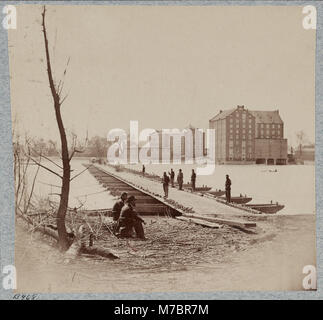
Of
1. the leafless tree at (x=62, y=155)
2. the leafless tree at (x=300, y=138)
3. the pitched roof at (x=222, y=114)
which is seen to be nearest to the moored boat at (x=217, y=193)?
the pitched roof at (x=222, y=114)

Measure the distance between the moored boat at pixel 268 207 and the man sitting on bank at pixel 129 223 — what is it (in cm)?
81

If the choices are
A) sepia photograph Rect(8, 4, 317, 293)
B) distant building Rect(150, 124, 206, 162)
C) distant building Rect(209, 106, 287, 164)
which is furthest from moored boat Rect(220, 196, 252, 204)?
distant building Rect(150, 124, 206, 162)

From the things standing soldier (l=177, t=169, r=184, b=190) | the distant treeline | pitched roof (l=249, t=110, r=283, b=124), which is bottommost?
standing soldier (l=177, t=169, r=184, b=190)

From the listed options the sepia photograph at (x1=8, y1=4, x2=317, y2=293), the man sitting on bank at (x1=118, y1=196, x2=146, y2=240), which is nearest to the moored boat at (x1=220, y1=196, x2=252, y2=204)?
the sepia photograph at (x1=8, y1=4, x2=317, y2=293)

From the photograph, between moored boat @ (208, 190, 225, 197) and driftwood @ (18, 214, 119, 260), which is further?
moored boat @ (208, 190, 225, 197)

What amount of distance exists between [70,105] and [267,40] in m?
1.50

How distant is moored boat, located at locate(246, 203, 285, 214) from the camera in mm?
3686

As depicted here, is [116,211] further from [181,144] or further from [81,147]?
[181,144]

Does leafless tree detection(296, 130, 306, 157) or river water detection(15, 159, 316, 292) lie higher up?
leafless tree detection(296, 130, 306, 157)

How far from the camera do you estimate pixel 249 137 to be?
3.80 metres

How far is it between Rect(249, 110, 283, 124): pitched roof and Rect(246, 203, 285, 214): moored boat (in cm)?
61

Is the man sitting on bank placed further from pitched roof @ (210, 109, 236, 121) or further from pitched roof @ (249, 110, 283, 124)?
pitched roof @ (249, 110, 283, 124)

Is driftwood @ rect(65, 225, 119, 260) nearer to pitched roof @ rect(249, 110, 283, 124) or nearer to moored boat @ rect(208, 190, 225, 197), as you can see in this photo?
moored boat @ rect(208, 190, 225, 197)

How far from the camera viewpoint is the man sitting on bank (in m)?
3.60
